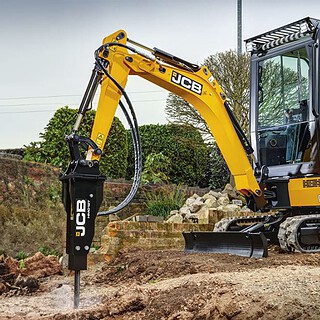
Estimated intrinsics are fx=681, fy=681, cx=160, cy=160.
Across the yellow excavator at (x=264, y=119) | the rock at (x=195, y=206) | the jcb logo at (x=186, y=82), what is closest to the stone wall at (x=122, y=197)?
the rock at (x=195, y=206)

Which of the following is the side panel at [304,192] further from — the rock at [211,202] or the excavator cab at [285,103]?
the rock at [211,202]

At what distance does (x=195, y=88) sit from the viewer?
7707 millimetres

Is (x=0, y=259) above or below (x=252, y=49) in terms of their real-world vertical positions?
below

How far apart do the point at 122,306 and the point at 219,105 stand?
128 inches

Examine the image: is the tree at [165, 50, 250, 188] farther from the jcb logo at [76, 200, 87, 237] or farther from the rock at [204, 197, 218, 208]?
the jcb logo at [76, 200, 87, 237]

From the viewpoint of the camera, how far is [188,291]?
5484mm

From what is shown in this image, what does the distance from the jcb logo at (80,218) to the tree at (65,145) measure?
22.8ft

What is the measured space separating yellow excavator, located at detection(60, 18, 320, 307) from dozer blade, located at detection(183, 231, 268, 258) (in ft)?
0.04

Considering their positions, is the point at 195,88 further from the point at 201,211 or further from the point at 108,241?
the point at 201,211

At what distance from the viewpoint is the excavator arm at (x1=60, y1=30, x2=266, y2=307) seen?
224 inches

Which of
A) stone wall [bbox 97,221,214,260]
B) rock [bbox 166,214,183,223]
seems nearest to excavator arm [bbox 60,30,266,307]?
stone wall [bbox 97,221,214,260]

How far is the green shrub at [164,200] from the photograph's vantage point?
36.8 ft

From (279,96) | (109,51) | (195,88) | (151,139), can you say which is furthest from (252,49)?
(151,139)

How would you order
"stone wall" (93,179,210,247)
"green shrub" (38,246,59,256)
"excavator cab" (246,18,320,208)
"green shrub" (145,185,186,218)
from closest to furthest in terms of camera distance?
1. "excavator cab" (246,18,320,208)
2. "green shrub" (38,246,59,256)
3. "green shrub" (145,185,186,218)
4. "stone wall" (93,179,210,247)
